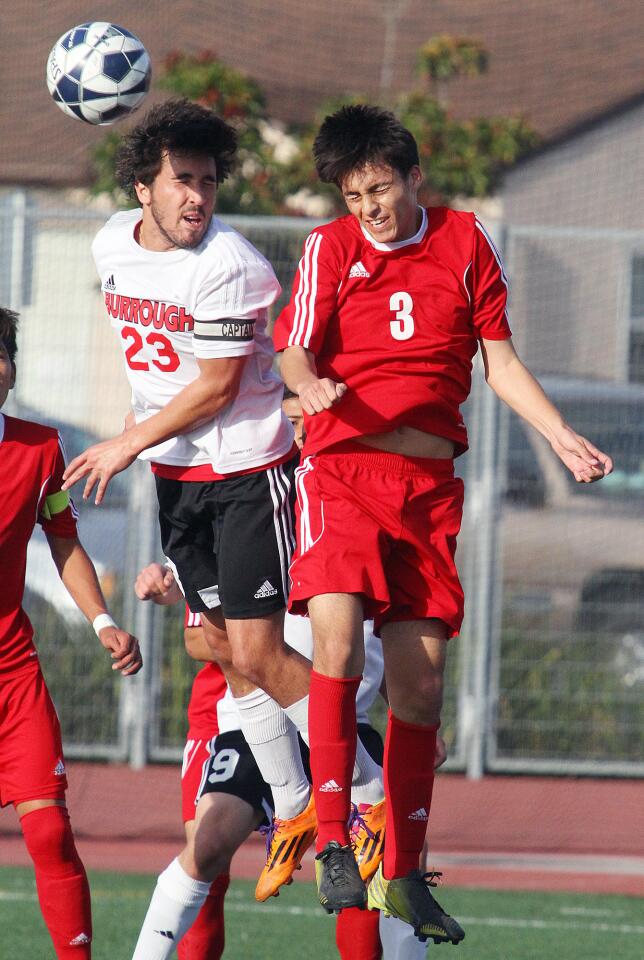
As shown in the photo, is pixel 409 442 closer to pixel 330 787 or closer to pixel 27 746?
pixel 330 787

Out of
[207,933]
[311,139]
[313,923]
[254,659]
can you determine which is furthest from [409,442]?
[311,139]

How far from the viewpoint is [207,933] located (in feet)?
17.9

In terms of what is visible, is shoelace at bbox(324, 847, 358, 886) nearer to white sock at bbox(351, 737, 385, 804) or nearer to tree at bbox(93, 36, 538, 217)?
white sock at bbox(351, 737, 385, 804)

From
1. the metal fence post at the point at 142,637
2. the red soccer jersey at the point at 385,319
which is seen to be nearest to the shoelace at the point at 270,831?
the red soccer jersey at the point at 385,319

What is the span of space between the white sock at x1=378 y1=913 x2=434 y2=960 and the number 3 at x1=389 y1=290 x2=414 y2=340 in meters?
1.93

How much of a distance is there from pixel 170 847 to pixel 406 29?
44.5ft

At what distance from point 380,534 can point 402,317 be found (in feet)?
2.19

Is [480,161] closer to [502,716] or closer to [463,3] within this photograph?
[463,3]

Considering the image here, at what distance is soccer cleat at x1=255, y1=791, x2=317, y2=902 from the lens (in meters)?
4.93

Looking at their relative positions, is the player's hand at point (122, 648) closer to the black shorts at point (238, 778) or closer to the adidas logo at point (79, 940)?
the black shorts at point (238, 778)

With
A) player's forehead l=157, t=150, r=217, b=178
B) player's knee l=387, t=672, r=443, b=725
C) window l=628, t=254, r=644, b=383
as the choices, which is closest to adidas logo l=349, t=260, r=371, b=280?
player's forehead l=157, t=150, r=217, b=178

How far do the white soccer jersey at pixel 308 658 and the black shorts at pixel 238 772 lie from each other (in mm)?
60

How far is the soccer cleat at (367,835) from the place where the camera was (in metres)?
4.99

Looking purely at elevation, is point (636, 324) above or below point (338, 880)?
above
